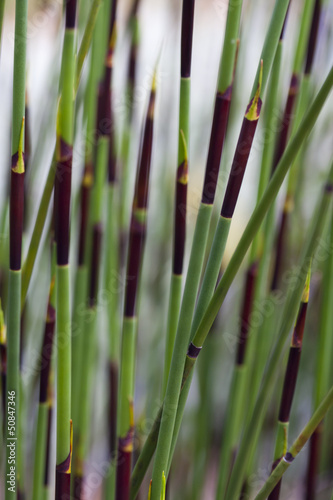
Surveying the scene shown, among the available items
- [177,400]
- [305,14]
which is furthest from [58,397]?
[305,14]

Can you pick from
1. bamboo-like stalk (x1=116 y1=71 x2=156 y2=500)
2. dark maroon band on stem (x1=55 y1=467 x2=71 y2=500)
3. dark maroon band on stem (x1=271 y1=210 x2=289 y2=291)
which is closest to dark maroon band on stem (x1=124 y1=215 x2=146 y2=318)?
bamboo-like stalk (x1=116 y1=71 x2=156 y2=500)

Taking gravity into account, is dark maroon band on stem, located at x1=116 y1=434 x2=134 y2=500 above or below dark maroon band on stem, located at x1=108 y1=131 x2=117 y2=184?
below

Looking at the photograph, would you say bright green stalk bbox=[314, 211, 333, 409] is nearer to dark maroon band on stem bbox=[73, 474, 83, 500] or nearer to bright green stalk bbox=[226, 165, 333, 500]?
bright green stalk bbox=[226, 165, 333, 500]

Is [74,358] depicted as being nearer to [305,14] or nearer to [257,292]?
[257,292]

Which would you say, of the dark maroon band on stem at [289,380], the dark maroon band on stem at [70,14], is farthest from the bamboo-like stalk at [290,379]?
the dark maroon band on stem at [70,14]

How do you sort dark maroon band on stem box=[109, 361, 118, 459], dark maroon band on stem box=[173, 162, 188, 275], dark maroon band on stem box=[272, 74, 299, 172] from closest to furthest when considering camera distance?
dark maroon band on stem box=[173, 162, 188, 275] < dark maroon band on stem box=[272, 74, 299, 172] < dark maroon band on stem box=[109, 361, 118, 459]

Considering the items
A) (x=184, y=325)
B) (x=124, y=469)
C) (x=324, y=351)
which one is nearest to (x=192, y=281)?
(x=184, y=325)
